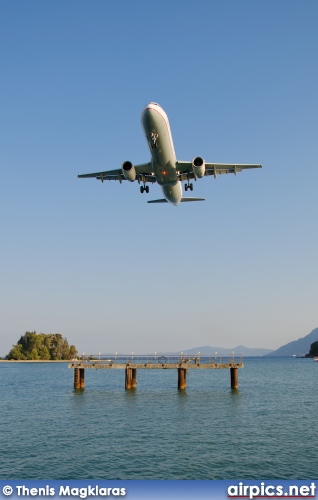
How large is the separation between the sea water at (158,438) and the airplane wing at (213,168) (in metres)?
25.1

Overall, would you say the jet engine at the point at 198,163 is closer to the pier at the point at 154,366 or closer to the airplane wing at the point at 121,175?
the airplane wing at the point at 121,175

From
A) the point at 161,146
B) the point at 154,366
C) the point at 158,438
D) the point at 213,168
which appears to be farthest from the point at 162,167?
the point at 154,366

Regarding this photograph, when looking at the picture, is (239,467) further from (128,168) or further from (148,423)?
(128,168)

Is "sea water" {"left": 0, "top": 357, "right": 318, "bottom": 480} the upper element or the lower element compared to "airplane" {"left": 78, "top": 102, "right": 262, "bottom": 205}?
lower

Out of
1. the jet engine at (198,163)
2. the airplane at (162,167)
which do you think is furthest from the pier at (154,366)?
the jet engine at (198,163)

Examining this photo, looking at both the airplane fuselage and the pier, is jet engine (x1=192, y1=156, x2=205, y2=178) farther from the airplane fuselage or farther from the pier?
the pier

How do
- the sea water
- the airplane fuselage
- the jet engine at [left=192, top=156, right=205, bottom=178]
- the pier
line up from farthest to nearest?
the pier → the jet engine at [left=192, top=156, right=205, bottom=178] → the airplane fuselage → the sea water

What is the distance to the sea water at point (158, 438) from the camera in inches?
1105

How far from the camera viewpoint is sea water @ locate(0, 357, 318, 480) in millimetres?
28078

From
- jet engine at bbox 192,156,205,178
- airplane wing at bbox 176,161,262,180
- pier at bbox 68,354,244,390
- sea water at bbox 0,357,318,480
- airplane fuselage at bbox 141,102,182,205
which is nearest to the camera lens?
sea water at bbox 0,357,318,480

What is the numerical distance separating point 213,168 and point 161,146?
1169cm

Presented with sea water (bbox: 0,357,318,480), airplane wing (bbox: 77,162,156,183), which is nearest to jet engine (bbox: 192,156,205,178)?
airplane wing (bbox: 77,162,156,183)

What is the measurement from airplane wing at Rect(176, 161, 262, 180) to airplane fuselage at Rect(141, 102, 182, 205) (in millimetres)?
1480

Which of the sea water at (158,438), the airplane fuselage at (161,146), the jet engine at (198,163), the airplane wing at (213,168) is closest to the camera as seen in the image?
the sea water at (158,438)
